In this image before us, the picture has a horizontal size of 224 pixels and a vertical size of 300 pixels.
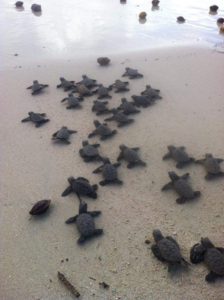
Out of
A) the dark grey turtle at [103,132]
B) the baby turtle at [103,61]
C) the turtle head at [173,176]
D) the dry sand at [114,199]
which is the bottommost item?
the dry sand at [114,199]

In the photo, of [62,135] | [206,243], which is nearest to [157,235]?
[206,243]

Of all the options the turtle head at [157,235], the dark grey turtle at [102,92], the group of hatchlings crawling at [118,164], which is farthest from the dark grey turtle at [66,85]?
the turtle head at [157,235]

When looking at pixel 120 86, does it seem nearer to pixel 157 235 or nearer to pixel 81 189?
pixel 81 189

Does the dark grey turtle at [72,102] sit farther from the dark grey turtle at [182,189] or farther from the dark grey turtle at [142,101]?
the dark grey turtle at [182,189]

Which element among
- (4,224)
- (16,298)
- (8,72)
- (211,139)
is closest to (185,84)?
(211,139)

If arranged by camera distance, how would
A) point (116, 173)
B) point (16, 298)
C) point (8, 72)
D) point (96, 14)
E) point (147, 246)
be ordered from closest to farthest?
point (16, 298), point (147, 246), point (116, 173), point (8, 72), point (96, 14)

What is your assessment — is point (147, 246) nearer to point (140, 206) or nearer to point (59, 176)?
point (140, 206)
